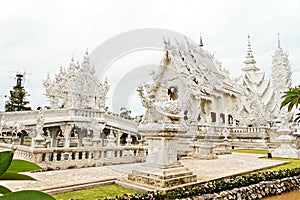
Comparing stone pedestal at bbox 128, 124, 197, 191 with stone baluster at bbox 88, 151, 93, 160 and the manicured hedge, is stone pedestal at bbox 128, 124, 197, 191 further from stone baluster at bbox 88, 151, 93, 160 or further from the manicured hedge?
stone baluster at bbox 88, 151, 93, 160

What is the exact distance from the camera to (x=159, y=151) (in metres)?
6.82

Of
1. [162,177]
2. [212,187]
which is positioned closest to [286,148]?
[212,187]

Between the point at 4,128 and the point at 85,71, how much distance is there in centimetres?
762

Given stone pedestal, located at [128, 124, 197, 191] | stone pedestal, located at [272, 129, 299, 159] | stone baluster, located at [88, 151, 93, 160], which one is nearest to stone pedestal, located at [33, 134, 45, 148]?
stone baluster, located at [88, 151, 93, 160]

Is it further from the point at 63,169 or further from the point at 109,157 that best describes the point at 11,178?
the point at 109,157

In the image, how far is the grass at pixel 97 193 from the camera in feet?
18.9

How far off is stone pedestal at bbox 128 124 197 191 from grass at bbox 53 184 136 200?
52 cm

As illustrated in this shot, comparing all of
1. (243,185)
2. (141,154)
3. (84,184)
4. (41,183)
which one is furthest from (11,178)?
(141,154)

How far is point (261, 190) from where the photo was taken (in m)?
6.94

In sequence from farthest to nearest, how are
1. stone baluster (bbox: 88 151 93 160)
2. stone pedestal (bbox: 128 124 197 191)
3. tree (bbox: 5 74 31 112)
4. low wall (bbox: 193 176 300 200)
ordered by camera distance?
tree (bbox: 5 74 31 112), stone baluster (bbox: 88 151 93 160), stone pedestal (bbox: 128 124 197 191), low wall (bbox: 193 176 300 200)

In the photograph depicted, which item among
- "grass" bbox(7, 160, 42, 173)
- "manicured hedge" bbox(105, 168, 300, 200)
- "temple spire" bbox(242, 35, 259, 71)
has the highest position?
"temple spire" bbox(242, 35, 259, 71)

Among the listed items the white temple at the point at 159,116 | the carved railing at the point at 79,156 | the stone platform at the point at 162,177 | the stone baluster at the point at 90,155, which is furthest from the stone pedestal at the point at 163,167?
the stone baluster at the point at 90,155

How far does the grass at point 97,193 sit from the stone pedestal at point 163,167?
0.52 metres

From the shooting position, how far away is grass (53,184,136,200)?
575 centimetres
